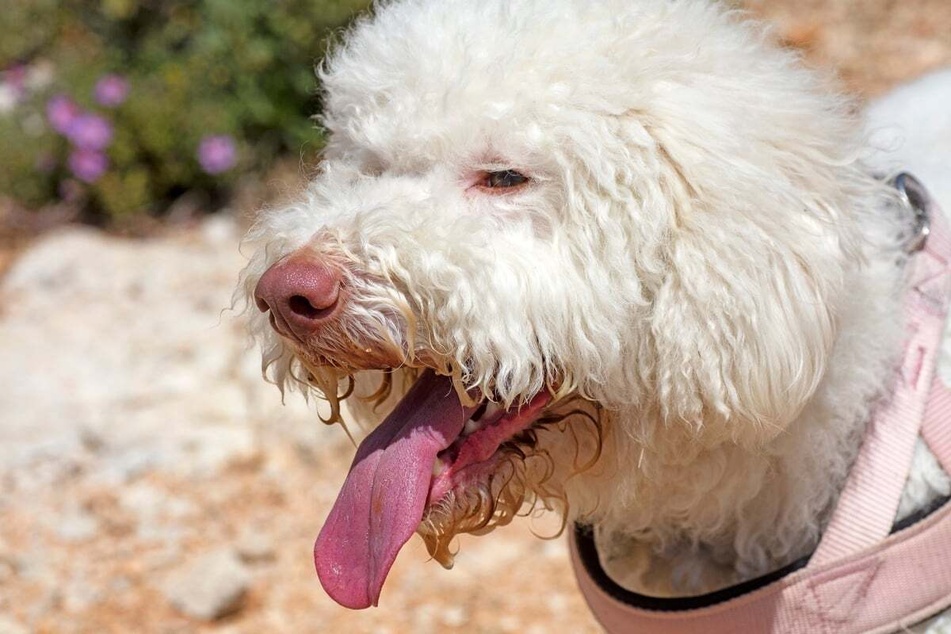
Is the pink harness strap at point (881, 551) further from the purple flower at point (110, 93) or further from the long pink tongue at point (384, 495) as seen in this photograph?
the purple flower at point (110, 93)

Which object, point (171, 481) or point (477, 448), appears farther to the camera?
point (171, 481)

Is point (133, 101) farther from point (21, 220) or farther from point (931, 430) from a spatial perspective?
point (931, 430)

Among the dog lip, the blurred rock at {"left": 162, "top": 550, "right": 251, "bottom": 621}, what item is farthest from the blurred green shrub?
the dog lip

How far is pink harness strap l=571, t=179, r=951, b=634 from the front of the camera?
177 centimetres

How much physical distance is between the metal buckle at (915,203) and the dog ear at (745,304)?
0.31m

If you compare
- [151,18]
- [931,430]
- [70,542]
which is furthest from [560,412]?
[151,18]

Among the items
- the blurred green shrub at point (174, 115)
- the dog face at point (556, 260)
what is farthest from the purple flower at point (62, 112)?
the dog face at point (556, 260)

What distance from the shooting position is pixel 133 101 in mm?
5078

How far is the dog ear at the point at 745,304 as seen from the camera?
1650 mm

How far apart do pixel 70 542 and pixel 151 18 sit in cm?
321

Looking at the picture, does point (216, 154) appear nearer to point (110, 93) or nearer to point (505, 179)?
point (110, 93)

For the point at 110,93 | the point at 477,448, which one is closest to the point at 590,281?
the point at 477,448

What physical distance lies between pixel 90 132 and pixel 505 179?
3700 millimetres

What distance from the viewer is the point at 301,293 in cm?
166
